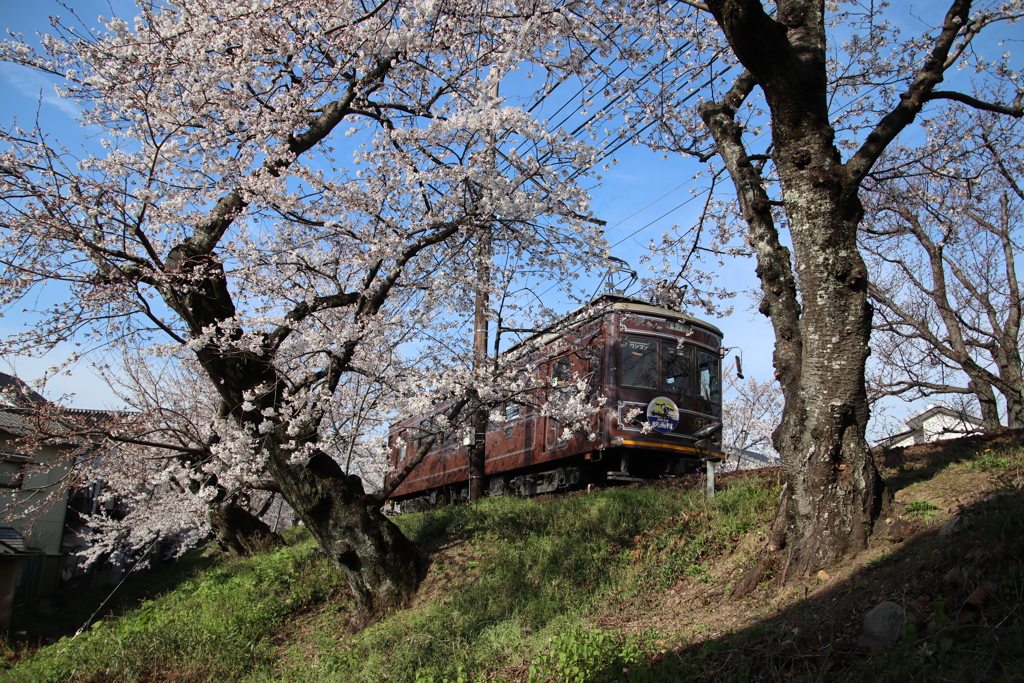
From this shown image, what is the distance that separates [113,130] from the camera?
664 cm

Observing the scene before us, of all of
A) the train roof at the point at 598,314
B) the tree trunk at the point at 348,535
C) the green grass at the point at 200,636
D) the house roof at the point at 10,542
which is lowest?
the green grass at the point at 200,636

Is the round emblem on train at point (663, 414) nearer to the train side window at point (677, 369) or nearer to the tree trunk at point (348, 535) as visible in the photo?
the train side window at point (677, 369)

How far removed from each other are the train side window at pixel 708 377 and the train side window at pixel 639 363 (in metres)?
0.98

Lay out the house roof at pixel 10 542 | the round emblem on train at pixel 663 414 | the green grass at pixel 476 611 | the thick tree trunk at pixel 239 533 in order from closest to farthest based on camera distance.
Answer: the green grass at pixel 476 611 < the round emblem on train at pixel 663 414 < the house roof at pixel 10 542 < the thick tree trunk at pixel 239 533

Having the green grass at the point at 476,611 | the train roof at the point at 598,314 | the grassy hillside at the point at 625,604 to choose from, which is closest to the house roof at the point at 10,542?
the grassy hillside at the point at 625,604

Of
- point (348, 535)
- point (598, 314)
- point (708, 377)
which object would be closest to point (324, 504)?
point (348, 535)

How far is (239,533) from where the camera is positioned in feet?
45.5

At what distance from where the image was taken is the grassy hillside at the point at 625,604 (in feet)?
11.2

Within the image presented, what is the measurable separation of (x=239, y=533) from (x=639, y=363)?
9.39 m

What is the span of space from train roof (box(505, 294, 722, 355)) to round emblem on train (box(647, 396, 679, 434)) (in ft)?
4.65

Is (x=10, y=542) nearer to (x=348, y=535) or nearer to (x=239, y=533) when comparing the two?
(x=239, y=533)

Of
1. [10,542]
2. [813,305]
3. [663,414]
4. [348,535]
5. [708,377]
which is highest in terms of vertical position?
[708,377]

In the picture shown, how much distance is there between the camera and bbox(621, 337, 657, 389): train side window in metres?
10.2

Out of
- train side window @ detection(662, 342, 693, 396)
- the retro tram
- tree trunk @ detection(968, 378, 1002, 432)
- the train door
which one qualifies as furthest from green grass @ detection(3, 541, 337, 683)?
tree trunk @ detection(968, 378, 1002, 432)
